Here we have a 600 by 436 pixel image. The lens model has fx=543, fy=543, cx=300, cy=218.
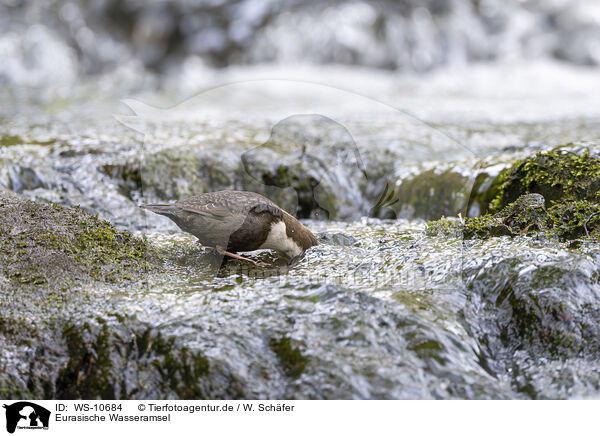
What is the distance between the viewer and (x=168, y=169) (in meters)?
5.62

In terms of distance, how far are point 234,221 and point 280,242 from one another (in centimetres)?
38

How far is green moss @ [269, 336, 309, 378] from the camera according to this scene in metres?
2.57

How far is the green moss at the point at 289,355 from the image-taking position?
257cm

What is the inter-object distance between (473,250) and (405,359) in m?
1.16

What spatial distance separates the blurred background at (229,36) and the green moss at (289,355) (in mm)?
11916

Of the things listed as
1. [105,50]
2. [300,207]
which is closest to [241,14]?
[105,50]

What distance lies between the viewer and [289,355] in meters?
2.64

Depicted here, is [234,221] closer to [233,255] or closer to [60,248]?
[233,255]

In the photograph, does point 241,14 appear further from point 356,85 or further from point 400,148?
point 400,148

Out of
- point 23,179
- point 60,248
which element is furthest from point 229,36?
point 60,248

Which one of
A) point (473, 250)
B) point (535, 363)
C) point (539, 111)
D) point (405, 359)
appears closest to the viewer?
point (405, 359)
